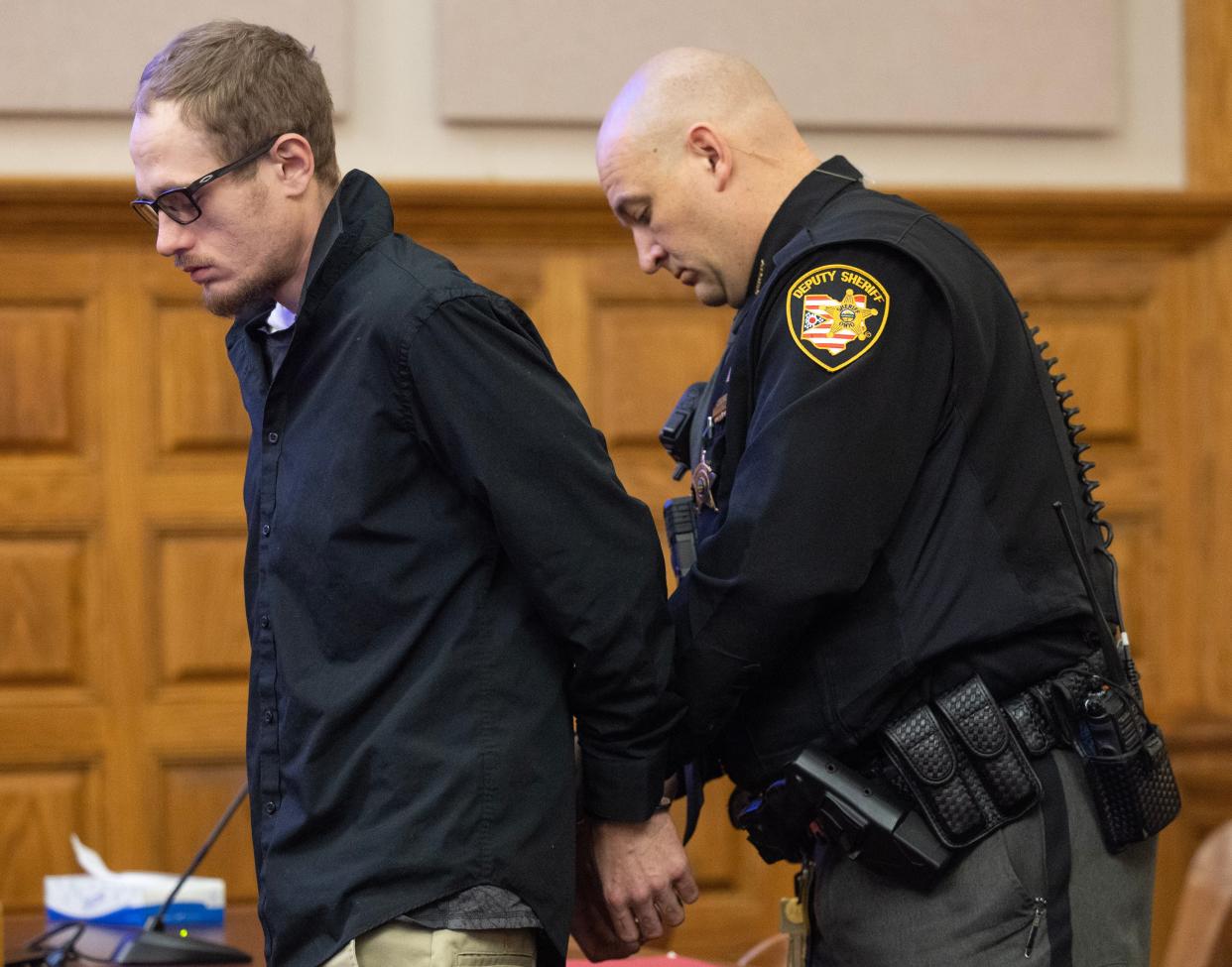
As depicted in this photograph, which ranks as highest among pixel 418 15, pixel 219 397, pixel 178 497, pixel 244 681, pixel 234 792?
pixel 418 15

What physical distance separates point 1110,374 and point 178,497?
A: 89.8 inches

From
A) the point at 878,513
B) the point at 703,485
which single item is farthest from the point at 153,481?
the point at 878,513

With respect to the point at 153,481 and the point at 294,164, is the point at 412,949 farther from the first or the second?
the point at 153,481

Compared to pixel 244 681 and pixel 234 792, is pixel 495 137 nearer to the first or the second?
pixel 244 681

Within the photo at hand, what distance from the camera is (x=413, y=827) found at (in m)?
1.36

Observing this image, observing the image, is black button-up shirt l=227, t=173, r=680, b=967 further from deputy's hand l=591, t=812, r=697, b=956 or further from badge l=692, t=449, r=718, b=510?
badge l=692, t=449, r=718, b=510

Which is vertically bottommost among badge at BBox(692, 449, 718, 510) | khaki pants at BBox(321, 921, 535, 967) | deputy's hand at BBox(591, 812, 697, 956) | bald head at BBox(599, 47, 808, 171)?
deputy's hand at BBox(591, 812, 697, 956)

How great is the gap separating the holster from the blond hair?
829 mm

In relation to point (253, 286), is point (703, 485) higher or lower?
lower

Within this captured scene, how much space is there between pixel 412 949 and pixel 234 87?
81cm

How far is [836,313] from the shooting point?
160cm

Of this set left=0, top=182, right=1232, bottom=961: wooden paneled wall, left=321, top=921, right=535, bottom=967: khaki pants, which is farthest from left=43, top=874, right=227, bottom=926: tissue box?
left=0, top=182, right=1232, bottom=961: wooden paneled wall

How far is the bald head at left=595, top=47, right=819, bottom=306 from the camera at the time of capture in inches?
75.0

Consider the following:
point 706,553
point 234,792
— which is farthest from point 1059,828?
point 234,792
